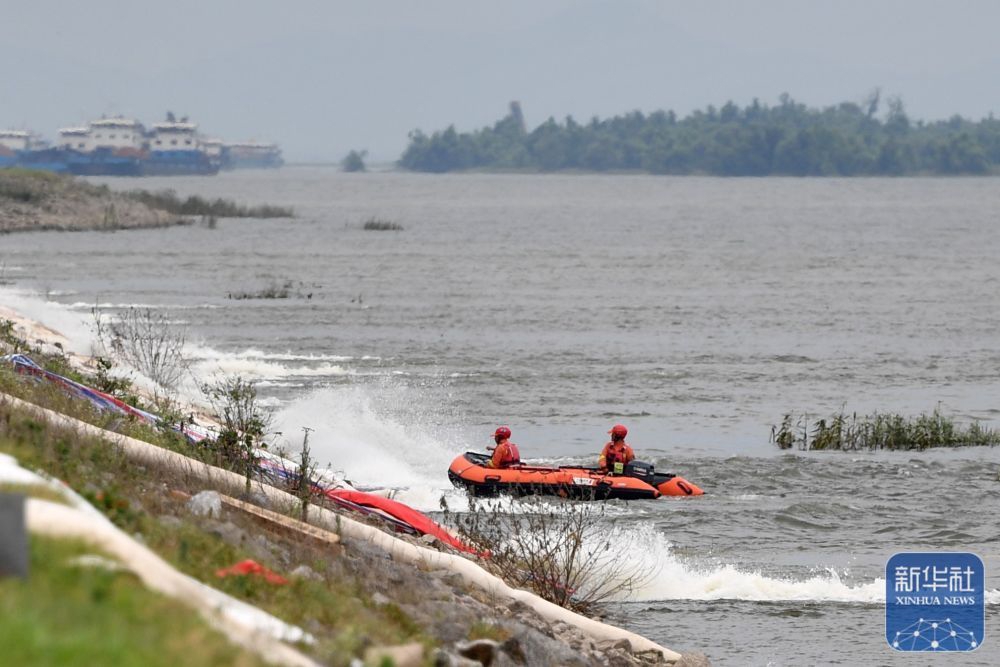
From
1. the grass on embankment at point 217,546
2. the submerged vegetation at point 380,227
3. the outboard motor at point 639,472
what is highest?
the grass on embankment at point 217,546

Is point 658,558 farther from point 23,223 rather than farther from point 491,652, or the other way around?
point 23,223

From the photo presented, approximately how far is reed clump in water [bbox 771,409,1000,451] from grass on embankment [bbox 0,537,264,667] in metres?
21.2

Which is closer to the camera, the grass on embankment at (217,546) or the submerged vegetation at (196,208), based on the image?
the grass on embankment at (217,546)

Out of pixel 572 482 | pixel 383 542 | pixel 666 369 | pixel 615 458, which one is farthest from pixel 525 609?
pixel 666 369

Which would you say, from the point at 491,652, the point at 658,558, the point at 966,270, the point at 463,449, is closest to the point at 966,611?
the point at 658,558

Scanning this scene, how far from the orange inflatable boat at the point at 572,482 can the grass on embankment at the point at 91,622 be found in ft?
50.7

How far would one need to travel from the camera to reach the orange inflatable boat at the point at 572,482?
23.1 meters

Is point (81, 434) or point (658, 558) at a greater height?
point (81, 434)

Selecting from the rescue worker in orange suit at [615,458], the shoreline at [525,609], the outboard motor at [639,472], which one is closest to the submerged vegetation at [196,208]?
the rescue worker in orange suit at [615,458]

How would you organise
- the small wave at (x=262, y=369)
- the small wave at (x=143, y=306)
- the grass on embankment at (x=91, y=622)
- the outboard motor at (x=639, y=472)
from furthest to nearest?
the small wave at (x=143, y=306) → the small wave at (x=262, y=369) → the outboard motor at (x=639, y=472) → the grass on embankment at (x=91, y=622)

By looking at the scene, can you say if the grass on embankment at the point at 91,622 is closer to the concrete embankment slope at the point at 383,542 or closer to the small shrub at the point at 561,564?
the concrete embankment slope at the point at 383,542

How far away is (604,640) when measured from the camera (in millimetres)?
13664

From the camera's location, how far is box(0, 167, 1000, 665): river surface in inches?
739

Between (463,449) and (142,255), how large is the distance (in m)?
47.6
